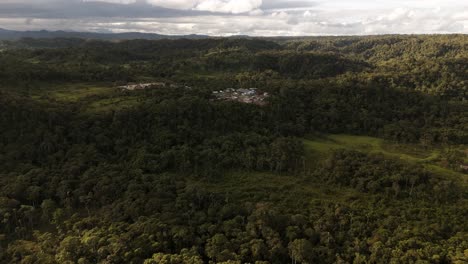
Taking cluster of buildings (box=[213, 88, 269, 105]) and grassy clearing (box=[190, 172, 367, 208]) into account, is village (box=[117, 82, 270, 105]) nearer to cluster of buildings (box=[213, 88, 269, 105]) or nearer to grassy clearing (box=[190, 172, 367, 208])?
cluster of buildings (box=[213, 88, 269, 105])

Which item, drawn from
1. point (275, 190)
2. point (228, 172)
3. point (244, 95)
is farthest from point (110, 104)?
point (275, 190)

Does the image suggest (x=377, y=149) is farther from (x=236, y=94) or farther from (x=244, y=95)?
(x=236, y=94)

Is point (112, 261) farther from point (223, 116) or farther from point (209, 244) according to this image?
point (223, 116)

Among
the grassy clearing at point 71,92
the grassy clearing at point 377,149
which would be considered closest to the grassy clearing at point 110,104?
the grassy clearing at point 71,92

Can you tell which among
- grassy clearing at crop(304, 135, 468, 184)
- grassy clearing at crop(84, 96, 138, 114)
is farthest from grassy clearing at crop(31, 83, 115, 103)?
grassy clearing at crop(304, 135, 468, 184)

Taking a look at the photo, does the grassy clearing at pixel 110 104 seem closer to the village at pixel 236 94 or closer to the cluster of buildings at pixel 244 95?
the village at pixel 236 94

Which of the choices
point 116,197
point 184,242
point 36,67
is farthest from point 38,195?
point 36,67
